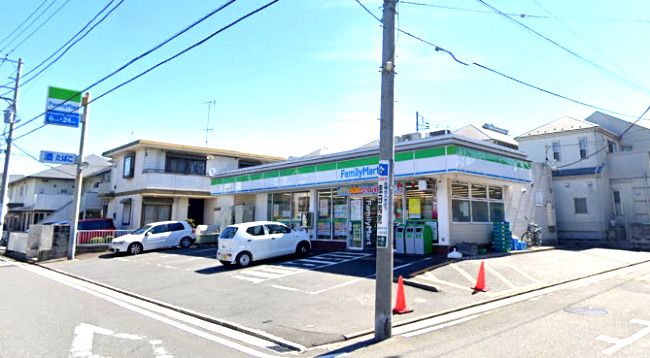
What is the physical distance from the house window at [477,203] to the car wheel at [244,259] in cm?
794

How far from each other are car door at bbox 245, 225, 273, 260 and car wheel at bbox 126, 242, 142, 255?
918 cm

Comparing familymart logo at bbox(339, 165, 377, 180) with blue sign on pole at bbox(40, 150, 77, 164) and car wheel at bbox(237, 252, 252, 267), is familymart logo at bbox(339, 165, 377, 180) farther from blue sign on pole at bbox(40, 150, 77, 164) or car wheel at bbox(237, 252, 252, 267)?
blue sign on pole at bbox(40, 150, 77, 164)

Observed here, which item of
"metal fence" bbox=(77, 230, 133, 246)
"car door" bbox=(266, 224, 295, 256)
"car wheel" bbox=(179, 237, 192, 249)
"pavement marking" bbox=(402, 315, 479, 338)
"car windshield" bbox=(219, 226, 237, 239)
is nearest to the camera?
"pavement marking" bbox=(402, 315, 479, 338)

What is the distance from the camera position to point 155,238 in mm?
21516

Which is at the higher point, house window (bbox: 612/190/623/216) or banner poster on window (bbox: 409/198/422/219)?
house window (bbox: 612/190/623/216)

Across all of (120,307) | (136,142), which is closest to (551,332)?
(120,307)

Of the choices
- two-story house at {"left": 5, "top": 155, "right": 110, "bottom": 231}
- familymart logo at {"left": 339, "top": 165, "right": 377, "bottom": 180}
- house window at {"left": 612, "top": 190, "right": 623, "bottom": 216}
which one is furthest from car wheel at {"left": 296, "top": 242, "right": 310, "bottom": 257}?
two-story house at {"left": 5, "top": 155, "right": 110, "bottom": 231}

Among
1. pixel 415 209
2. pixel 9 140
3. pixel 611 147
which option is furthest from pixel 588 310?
pixel 9 140

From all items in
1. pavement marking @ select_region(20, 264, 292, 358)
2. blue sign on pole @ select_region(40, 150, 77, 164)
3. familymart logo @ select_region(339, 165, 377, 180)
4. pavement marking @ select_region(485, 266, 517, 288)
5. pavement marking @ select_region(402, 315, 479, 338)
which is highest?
blue sign on pole @ select_region(40, 150, 77, 164)

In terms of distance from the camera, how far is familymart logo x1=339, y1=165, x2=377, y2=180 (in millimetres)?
15859

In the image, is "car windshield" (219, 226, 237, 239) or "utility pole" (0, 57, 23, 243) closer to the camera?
"car windshield" (219, 226, 237, 239)

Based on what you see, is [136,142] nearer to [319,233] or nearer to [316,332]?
[319,233]

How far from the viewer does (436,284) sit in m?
10.7

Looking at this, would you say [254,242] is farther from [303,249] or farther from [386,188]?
[386,188]
